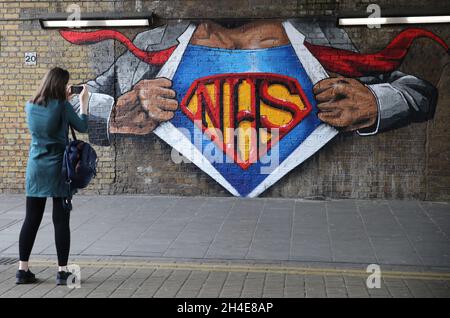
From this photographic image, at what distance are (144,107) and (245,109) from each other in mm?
1679

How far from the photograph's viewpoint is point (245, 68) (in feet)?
33.8

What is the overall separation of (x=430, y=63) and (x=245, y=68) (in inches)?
115

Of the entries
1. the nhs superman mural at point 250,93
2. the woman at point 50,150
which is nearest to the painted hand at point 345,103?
the nhs superman mural at point 250,93

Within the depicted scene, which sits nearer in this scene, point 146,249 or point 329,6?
point 146,249

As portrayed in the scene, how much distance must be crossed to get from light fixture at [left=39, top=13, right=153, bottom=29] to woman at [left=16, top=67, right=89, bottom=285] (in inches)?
188

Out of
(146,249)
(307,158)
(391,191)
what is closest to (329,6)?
(307,158)

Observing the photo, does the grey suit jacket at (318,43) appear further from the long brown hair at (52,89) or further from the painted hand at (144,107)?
the long brown hair at (52,89)

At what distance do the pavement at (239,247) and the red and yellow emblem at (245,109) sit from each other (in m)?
0.94

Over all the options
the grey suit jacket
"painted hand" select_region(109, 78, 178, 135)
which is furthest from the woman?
the grey suit jacket

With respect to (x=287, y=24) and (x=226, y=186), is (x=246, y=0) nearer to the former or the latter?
(x=287, y=24)

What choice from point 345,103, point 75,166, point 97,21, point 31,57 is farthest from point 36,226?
point 345,103

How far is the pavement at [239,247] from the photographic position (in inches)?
224

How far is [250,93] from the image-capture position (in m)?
10.3

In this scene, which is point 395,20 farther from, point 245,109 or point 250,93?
point 245,109
